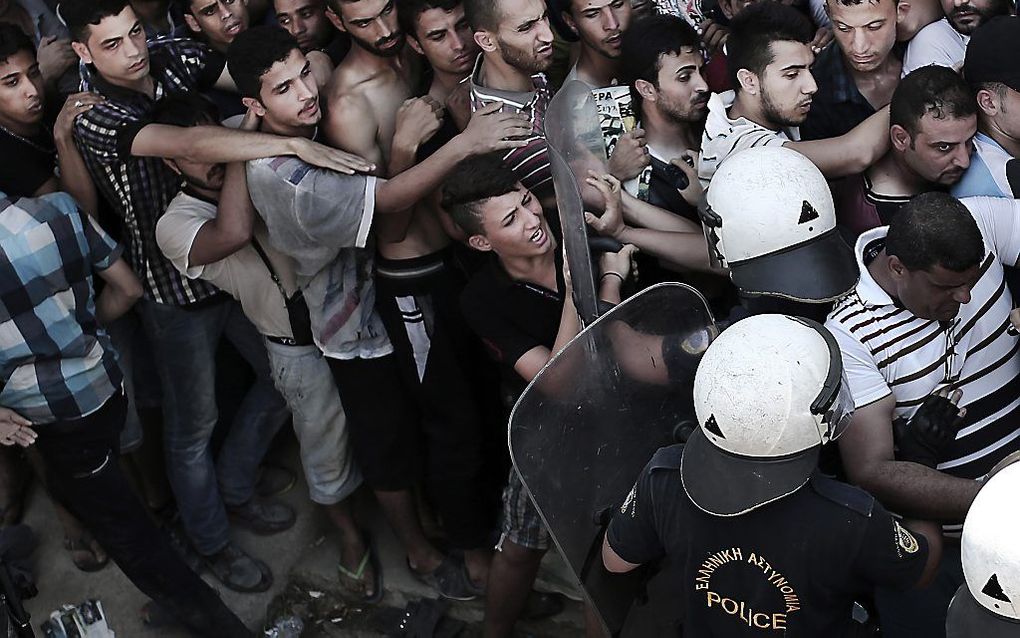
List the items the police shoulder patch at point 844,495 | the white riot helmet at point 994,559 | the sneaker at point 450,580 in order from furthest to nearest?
1. the sneaker at point 450,580
2. the police shoulder patch at point 844,495
3. the white riot helmet at point 994,559

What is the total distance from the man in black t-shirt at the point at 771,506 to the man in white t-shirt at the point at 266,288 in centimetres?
192

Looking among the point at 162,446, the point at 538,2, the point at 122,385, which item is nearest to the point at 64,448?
the point at 122,385

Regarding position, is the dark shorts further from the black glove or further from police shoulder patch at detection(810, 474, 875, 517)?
police shoulder patch at detection(810, 474, 875, 517)

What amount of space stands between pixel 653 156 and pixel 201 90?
1.76 meters

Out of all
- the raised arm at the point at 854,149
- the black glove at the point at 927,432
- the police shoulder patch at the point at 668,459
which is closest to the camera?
the police shoulder patch at the point at 668,459

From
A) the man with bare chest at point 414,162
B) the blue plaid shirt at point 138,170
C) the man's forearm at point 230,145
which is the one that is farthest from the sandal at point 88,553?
the man's forearm at point 230,145

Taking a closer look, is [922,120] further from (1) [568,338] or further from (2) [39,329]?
(2) [39,329]

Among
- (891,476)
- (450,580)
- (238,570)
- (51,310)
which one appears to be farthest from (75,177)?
(891,476)

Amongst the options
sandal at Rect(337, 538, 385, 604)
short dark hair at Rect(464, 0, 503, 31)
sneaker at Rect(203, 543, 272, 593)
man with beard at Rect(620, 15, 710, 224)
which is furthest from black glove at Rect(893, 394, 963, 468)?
sneaker at Rect(203, 543, 272, 593)

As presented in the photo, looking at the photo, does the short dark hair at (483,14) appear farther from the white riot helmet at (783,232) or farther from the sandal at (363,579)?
the sandal at (363,579)

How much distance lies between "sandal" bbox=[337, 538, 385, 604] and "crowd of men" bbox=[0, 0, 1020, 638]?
0.01 meters

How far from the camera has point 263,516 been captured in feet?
15.9

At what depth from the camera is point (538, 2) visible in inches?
153

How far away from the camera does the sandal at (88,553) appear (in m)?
4.71
